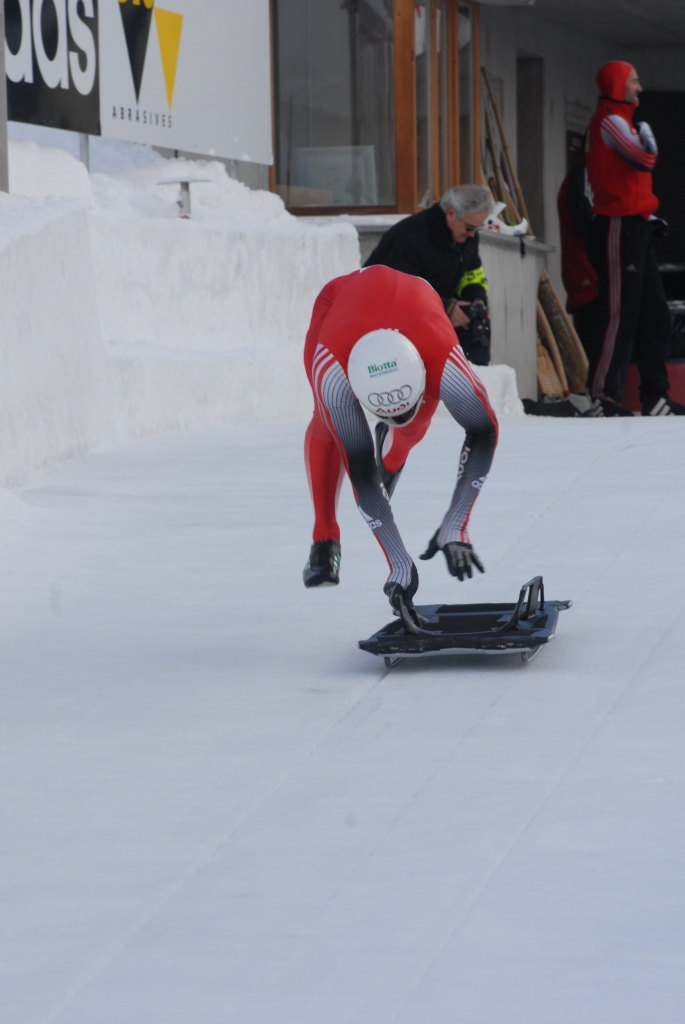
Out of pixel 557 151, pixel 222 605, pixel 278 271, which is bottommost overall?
pixel 222 605

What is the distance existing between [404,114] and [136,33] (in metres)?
2.80

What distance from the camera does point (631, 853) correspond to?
2.45 m

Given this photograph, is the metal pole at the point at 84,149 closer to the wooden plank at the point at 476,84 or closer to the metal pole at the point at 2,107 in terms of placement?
the metal pole at the point at 2,107

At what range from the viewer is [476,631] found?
383cm

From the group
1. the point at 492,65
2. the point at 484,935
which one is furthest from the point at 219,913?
the point at 492,65

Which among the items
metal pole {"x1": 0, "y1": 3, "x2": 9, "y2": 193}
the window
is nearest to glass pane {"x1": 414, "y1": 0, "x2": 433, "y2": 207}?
the window

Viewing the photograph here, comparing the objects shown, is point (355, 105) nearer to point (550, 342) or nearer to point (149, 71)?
point (149, 71)

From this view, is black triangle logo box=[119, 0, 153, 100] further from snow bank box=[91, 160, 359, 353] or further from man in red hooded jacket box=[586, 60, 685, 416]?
man in red hooded jacket box=[586, 60, 685, 416]

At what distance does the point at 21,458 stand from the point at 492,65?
10.6 metres

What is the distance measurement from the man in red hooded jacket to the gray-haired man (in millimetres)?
2187

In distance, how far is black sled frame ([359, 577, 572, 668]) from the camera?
3670 mm

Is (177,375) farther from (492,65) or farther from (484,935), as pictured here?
(492,65)

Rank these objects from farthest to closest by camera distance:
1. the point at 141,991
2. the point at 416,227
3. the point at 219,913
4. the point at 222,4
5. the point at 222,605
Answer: the point at 222,4
the point at 416,227
the point at 222,605
the point at 219,913
the point at 141,991

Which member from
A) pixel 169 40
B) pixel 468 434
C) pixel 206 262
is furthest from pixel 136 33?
pixel 468 434
